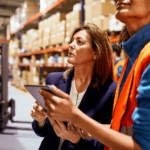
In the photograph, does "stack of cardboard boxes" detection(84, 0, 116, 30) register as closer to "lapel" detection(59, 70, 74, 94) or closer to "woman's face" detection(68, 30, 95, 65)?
"woman's face" detection(68, 30, 95, 65)

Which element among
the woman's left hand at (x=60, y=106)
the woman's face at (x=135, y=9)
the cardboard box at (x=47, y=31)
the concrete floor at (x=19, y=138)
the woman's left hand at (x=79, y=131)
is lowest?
the concrete floor at (x=19, y=138)

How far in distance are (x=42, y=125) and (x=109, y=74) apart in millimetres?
552

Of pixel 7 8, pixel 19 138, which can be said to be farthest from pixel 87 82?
pixel 7 8

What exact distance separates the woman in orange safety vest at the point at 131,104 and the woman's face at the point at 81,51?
0.61 m

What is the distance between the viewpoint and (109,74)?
1.41 m

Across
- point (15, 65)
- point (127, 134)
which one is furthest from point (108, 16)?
point (15, 65)

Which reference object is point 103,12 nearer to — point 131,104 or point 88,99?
point 88,99

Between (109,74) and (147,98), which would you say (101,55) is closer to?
(109,74)

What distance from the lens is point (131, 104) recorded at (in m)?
0.70

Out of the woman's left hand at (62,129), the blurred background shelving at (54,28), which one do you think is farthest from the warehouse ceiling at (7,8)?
the woman's left hand at (62,129)

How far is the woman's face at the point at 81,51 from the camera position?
1400mm

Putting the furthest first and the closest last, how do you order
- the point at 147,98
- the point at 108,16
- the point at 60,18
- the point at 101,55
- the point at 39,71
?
1. the point at 39,71
2. the point at 60,18
3. the point at 108,16
4. the point at 101,55
5. the point at 147,98

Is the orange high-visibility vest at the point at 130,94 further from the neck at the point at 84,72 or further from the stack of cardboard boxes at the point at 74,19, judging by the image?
the stack of cardboard boxes at the point at 74,19

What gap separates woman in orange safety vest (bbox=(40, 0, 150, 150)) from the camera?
0.62 meters
